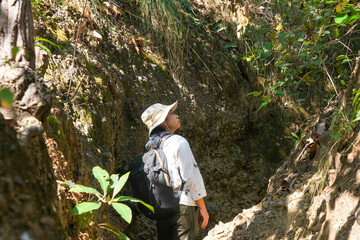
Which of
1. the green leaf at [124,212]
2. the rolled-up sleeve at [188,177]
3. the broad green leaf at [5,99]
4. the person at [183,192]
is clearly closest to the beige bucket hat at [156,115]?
the person at [183,192]

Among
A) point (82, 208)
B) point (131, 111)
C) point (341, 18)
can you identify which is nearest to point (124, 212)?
point (82, 208)

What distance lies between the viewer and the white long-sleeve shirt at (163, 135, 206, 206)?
10.1 ft

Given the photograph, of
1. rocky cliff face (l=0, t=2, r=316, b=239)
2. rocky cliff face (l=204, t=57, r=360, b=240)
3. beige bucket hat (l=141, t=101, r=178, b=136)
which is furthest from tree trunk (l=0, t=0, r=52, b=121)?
rocky cliff face (l=204, t=57, r=360, b=240)

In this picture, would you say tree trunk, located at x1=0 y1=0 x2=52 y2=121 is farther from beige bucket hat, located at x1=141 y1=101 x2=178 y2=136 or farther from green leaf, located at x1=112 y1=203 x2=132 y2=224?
beige bucket hat, located at x1=141 y1=101 x2=178 y2=136

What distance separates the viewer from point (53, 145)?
7.80 feet

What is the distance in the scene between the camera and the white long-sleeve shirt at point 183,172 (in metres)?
3.09

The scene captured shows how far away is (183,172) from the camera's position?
308cm

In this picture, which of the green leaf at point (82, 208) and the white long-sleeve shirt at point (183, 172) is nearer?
the green leaf at point (82, 208)

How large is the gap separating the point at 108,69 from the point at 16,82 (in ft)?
8.54

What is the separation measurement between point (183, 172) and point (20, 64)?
1.65 meters

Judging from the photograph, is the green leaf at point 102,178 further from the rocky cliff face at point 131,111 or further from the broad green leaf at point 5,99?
the broad green leaf at point 5,99

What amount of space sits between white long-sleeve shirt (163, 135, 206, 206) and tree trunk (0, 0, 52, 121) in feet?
4.57

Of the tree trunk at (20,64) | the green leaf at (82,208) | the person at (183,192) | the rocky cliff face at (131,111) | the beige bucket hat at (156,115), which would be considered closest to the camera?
the tree trunk at (20,64)

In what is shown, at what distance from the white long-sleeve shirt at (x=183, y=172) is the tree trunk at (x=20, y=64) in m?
1.39
